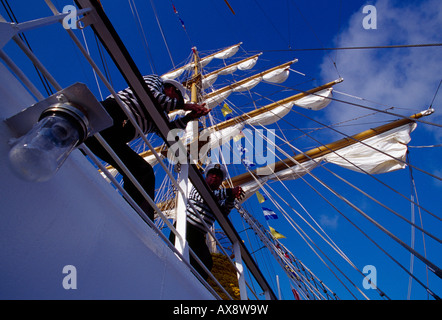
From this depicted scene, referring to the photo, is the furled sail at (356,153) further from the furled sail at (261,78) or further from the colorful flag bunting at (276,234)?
the furled sail at (261,78)

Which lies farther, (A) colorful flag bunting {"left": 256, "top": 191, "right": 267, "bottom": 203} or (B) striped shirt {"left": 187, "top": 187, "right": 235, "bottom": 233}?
(A) colorful flag bunting {"left": 256, "top": 191, "right": 267, "bottom": 203}

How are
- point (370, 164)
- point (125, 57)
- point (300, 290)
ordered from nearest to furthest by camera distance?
point (125, 57) → point (300, 290) → point (370, 164)

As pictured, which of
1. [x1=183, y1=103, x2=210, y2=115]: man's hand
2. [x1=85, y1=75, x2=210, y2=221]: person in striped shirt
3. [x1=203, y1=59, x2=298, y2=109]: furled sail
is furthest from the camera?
[x1=203, y1=59, x2=298, y2=109]: furled sail

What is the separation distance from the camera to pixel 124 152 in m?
1.50

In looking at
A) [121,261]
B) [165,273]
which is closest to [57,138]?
[121,261]

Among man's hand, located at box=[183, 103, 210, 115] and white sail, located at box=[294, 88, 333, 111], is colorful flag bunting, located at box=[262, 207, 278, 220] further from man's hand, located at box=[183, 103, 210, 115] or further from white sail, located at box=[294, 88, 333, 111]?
man's hand, located at box=[183, 103, 210, 115]

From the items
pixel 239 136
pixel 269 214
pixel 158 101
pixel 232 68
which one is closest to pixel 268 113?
pixel 239 136

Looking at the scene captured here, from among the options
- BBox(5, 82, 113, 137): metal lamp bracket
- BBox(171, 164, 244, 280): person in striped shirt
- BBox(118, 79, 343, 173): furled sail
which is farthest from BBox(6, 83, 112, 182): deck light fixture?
BBox(118, 79, 343, 173): furled sail

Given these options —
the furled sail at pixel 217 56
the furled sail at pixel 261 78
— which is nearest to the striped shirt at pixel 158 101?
the furled sail at pixel 261 78

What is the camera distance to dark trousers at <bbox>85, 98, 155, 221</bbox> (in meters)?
1.42

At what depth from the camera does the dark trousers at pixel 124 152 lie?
1.42 meters
